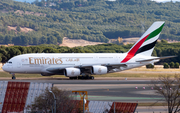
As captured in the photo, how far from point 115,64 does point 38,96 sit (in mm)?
29411

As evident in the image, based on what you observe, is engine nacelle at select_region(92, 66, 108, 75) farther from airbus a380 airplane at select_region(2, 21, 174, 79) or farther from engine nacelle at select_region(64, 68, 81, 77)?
engine nacelle at select_region(64, 68, 81, 77)

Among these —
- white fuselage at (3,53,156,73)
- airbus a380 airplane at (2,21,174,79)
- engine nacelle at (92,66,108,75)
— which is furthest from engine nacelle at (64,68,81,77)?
engine nacelle at (92,66,108,75)

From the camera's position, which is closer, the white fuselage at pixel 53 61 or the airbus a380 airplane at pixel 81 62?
the white fuselage at pixel 53 61

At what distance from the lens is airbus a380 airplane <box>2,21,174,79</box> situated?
47406mm

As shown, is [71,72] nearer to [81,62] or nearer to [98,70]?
[81,62]

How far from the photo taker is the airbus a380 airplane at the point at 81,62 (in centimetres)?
→ 4741

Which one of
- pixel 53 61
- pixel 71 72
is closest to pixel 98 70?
pixel 71 72

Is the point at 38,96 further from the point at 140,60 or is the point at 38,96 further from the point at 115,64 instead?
the point at 140,60

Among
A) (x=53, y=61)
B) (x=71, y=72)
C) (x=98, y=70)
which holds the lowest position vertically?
(x=71, y=72)

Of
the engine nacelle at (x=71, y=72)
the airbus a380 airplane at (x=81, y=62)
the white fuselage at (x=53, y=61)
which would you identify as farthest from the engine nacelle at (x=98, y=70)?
the engine nacelle at (x=71, y=72)

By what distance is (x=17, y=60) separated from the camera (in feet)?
155

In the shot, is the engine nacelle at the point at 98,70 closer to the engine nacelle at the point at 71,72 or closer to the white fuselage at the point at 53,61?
the white fuselage at the point at 53,61

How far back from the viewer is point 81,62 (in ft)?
168

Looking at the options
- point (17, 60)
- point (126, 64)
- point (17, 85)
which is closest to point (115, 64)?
point (126, 64)
